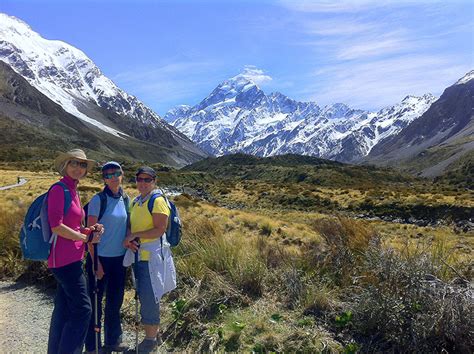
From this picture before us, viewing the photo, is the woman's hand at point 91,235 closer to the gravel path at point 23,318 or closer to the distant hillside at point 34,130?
the gravel path at point 23,318

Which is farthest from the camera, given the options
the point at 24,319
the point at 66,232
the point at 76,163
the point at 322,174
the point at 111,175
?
the point at 322,174

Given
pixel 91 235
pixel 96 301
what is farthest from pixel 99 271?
pixel 91 235

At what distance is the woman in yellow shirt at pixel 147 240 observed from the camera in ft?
15.3

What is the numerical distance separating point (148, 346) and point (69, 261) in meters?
1.42

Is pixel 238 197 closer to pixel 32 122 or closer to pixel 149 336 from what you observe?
pixel 149 336

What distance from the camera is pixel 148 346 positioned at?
4.94 m

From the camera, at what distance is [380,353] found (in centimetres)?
455

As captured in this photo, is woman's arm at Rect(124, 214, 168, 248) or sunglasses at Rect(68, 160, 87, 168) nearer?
sunglasses at Rect(68, 160, 87, 168)

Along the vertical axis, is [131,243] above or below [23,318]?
above

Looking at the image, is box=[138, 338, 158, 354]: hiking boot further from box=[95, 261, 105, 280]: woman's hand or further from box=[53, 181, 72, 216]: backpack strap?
box=[53, 181, 72, 216]: backpack strap

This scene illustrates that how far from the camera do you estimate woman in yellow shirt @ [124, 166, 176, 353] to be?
4672 mm

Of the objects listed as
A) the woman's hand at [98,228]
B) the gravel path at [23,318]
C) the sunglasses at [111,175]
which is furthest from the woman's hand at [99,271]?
the gravel path at [23,318]

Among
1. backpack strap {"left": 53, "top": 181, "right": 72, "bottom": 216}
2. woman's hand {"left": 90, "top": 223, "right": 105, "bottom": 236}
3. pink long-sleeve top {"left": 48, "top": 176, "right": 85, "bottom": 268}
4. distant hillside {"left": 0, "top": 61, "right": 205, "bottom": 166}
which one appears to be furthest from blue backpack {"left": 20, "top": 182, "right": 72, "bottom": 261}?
distant hillside {"left": 0, "top": 61, "right": 205, "bottom": 166}

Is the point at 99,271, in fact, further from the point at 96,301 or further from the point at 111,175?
the point at 111,175
